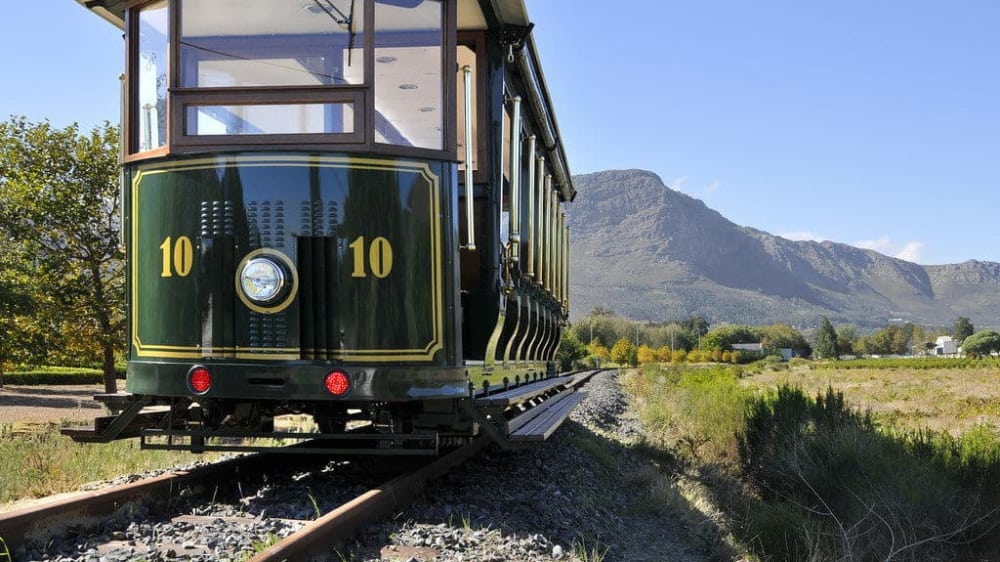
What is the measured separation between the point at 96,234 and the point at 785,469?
1396 cm

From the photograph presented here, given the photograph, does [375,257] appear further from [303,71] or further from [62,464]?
[62,464]

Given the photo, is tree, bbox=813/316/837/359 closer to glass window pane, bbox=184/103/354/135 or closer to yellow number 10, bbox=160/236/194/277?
glass window pane, bbox=184/103/354/135

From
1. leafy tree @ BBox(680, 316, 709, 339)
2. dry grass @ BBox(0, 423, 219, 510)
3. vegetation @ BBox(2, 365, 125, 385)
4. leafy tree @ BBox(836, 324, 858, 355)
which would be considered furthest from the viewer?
leafy tree @ BBox(836, 324, 858, 355)

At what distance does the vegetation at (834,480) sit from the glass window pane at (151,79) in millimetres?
5741

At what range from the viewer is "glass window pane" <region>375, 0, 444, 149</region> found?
231 inches

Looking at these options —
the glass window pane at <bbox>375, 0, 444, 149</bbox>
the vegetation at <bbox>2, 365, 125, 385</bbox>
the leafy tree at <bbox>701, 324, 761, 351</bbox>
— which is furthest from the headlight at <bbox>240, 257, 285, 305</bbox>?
the leafy tree at <bbox>701, 324, 761, 351</bbox>

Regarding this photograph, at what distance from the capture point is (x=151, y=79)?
6.23 metres

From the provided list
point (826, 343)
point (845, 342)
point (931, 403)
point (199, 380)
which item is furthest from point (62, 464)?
point (845, 342)

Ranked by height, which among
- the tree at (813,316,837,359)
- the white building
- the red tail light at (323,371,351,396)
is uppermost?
the red tail light at (323,371,351,396)

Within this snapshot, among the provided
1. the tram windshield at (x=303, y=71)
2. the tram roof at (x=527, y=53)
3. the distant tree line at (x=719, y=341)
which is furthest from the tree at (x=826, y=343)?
the tram windshield at (x=303, y=71)

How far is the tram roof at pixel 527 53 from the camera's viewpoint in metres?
6.58

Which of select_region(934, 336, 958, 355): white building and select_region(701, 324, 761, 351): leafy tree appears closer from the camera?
select_region(701, 324, 761, 351): leafy tree

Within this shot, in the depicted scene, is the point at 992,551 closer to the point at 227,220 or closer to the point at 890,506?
the point at 890,506

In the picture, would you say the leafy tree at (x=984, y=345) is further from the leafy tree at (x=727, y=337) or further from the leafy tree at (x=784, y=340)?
the leafy tree at (x=784, y=340)
